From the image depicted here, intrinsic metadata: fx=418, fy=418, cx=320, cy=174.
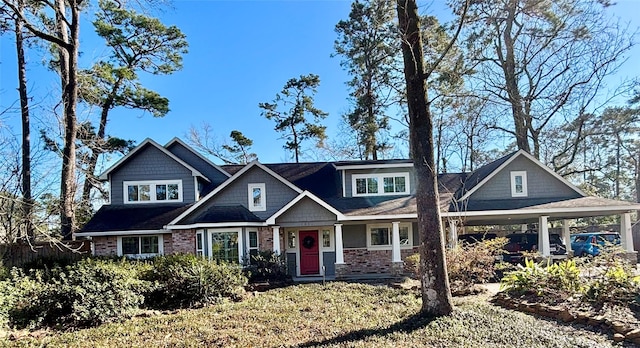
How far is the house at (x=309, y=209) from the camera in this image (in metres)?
16.2

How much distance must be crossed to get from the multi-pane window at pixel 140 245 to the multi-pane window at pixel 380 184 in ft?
29.3

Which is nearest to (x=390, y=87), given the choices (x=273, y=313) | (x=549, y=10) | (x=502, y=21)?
(x=502, y=21)

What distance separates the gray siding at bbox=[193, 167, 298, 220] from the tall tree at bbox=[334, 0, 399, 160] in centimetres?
970

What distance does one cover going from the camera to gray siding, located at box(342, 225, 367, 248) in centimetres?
1789

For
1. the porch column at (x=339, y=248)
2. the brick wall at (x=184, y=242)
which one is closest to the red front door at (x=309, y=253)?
the porch column at (x=339, y=248)

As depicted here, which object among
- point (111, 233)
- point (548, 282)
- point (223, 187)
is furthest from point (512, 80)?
point (111, 233)

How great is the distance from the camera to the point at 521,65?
24359 mm

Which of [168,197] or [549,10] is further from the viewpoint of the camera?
[549,10]

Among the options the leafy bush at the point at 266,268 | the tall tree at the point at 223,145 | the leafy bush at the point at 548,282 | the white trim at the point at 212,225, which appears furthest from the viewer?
the tall tree at the point at 223,145

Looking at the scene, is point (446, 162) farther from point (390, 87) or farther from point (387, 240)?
point (387, 240)

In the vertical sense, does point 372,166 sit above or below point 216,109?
below

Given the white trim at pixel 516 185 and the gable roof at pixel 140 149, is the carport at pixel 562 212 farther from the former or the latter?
the gable roof at pixel 140 149

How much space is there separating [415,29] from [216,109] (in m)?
20.3

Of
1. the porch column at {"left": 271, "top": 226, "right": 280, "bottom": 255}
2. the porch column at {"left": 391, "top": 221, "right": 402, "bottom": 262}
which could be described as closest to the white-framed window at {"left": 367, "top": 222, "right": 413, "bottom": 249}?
the porch column at {"left": 391, "top": 221, "right": 402, "bottom": 262}
